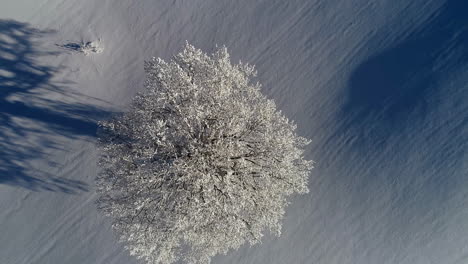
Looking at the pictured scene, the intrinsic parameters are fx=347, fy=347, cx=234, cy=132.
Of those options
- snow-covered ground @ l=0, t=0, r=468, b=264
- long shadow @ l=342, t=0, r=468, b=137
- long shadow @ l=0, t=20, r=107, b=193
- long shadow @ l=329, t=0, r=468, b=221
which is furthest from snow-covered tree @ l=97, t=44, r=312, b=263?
long shadow @ l=342, t=0, r=468, b=137

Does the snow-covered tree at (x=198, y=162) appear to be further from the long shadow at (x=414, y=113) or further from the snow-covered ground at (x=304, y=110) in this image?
the long shadow at (x=414, y=113)

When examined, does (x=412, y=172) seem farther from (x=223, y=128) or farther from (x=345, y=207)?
(x=223, y=128)

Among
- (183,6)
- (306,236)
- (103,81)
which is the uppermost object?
(183,6)

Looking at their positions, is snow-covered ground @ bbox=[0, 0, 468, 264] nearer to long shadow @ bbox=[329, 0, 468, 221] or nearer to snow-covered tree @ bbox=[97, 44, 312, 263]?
long shadow @ bbox=[329, 0, 468, 221]

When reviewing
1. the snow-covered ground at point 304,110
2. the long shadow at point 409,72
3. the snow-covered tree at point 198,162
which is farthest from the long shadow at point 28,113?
the long shadow at point 409,72

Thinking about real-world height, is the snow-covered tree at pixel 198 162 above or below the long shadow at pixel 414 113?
below

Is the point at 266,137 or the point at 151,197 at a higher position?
the point at 266,137

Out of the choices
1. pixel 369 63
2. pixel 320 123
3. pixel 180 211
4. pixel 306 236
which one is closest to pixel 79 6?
pixel 180 211
